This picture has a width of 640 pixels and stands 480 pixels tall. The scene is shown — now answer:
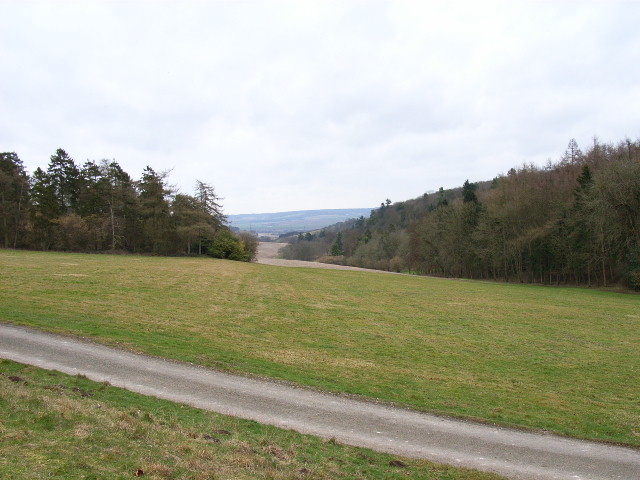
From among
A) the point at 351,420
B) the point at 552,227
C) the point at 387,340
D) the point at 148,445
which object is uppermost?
the point at 552,227

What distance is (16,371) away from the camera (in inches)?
390

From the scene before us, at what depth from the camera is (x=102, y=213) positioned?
226 ft

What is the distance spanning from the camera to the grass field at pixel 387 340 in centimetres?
1196

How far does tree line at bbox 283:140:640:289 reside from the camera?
1744 inches

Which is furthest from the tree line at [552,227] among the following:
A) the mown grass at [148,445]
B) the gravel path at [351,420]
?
the mown grass at [148,445]

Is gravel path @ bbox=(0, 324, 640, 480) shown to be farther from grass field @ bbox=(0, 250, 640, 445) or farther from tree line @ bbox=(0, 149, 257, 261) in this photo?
tree line @ bbox=(0, 149, 257, 261)

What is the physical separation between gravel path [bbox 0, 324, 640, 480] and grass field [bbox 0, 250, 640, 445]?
80 cm

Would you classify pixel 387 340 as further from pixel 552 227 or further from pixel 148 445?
pixel 552 227

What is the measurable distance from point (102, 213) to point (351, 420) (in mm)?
70337

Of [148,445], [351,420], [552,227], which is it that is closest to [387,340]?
[351,420]

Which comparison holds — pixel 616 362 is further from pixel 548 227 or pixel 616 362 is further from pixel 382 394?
pixel 548 227

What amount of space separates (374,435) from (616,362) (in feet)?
45.1

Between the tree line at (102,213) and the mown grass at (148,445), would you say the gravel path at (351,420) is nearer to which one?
the mown grass at (148,445)

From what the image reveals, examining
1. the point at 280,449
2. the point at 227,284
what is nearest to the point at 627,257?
the point at 227,284
